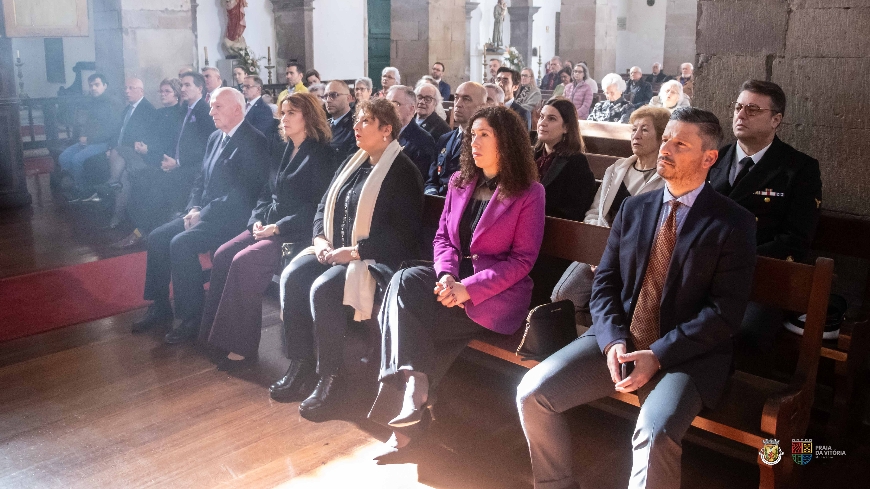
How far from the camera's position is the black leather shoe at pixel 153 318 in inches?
169

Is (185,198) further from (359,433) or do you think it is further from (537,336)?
(537,336)

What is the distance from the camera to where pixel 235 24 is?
505 inches

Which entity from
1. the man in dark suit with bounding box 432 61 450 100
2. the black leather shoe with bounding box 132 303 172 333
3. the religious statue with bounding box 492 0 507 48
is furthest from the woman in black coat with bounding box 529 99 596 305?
the religious statue with bounding box 492 0 507 48

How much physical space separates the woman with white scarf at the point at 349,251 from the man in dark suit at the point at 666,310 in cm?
108

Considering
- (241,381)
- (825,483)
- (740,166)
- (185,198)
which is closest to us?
(825,483)

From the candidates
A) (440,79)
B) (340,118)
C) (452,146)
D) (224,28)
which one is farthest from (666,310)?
(224,28)

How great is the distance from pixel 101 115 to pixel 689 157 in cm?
685

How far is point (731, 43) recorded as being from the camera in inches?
144

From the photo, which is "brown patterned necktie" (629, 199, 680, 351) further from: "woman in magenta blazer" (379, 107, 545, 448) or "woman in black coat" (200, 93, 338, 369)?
"woman in black coat" (200, 93, 338, 369)

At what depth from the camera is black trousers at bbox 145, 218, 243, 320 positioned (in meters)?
4.19

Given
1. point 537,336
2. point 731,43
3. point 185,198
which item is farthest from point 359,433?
point 185,198

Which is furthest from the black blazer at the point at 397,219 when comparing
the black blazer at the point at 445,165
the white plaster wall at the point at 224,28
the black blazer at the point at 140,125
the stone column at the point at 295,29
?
the stone column at the point at 295,29

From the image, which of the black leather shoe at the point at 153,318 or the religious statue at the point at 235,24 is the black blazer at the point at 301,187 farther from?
the religious statue at the point at 235,24

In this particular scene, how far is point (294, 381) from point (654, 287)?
170 centimetres
